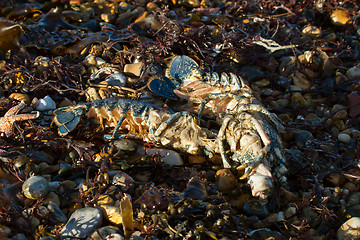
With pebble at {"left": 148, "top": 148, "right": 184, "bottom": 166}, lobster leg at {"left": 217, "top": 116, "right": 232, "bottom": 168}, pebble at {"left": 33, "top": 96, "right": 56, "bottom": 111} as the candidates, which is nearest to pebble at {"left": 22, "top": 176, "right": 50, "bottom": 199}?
pebble at {"left": 148, "top": 148, "right": 184, "bottom": 166}

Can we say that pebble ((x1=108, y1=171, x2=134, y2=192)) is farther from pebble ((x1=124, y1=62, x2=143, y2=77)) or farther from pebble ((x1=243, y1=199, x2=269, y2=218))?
pebble ((x1=124, y1=62, x2=143, y2=77))

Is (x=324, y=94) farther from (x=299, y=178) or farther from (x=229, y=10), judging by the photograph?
(x=229, y=10)

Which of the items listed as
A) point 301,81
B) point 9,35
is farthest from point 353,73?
point 9,35

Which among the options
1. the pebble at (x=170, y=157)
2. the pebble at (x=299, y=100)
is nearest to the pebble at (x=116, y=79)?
the pebble at (x=170, y=157)

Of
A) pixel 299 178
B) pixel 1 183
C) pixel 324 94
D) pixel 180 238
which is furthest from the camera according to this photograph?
pixel 324 94

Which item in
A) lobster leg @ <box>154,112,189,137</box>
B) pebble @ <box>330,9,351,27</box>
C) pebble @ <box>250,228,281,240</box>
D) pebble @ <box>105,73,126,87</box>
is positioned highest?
pebble @ <box>330,9,351,27</box>

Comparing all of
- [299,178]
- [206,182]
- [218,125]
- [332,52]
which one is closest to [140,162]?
[206,182]
